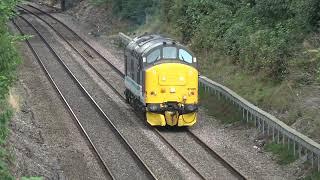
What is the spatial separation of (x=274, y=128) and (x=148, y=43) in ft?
21.0

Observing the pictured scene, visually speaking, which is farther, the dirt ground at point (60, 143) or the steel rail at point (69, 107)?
the steel rail at point (69, 107)

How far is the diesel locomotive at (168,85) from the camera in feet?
70.7

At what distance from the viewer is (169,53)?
22.1 m

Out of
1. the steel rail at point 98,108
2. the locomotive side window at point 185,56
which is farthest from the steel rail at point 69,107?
the locomotive side window at point 185,56

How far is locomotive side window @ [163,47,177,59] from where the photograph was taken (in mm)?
22016

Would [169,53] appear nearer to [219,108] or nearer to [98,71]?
[219,108]

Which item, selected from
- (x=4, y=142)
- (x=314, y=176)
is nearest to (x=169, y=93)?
(x=314, y=176)

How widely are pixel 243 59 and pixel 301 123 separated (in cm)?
722

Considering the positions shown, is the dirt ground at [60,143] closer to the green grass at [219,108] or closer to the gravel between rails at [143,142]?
the green grass at [219,108]

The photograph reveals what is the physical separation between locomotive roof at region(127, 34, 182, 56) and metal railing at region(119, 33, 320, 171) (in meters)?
2.93

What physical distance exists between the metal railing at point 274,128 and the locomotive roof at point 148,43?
9.61 ft

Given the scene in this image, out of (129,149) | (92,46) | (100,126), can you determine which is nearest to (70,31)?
(92,46)

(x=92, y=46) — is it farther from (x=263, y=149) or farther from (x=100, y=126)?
(x=263, y=149)

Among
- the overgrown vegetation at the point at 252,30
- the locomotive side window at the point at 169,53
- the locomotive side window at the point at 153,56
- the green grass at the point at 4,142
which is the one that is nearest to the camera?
the green grass at the point at 4,142
